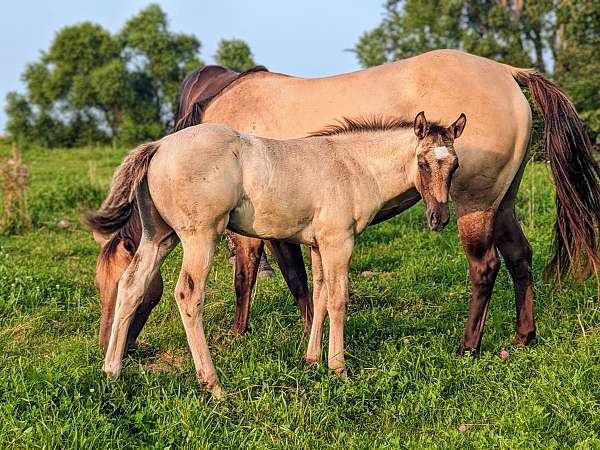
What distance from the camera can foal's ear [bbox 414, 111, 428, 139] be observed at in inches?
177

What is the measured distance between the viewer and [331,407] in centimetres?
414

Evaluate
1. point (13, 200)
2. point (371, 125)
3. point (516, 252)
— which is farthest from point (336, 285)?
point (13, 200)

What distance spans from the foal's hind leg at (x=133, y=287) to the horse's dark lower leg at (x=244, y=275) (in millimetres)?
1328

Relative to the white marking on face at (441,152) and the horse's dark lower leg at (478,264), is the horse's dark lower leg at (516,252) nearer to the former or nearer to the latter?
the horse's dark lower leg at (478,264)

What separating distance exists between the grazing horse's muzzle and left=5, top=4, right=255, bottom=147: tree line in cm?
3203

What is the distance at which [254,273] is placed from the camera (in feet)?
19.5

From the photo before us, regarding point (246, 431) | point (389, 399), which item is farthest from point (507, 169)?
point (246, 431)

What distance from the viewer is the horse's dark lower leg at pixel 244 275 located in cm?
580

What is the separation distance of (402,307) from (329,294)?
6.01 ft

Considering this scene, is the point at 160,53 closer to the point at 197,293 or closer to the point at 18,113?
the point at 18,113

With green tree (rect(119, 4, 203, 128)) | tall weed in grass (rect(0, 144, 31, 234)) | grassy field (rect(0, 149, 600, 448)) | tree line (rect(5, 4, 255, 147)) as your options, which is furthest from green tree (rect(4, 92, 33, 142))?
grassy field (rect(0, 149, 600, 448))

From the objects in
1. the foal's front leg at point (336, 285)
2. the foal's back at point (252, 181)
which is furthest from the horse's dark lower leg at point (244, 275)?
the foal's back at point (252, 181)

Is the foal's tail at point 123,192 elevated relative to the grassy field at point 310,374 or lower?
elevated

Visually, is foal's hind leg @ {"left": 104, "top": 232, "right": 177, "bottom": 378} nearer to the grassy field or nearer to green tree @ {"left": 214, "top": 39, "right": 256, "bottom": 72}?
the grassy field
